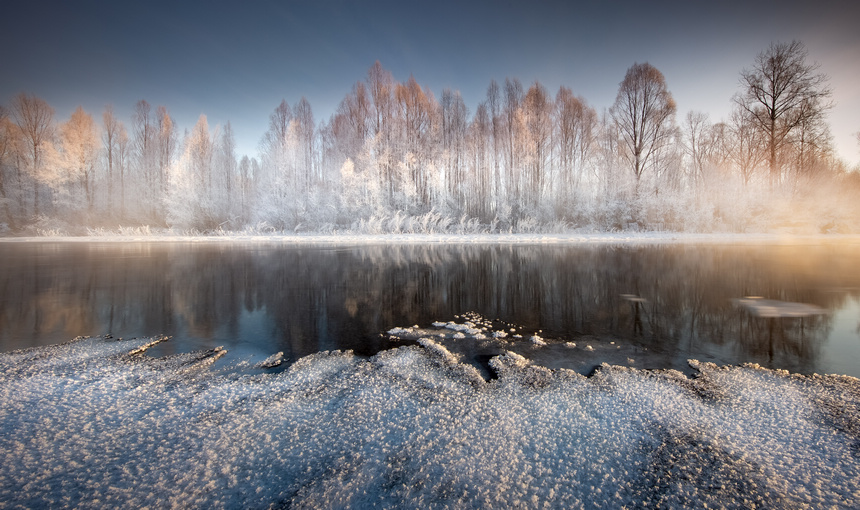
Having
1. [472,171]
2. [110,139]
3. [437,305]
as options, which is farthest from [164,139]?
[437,305]

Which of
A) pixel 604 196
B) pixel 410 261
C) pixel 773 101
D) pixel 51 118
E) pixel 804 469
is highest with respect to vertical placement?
pixel 51 118

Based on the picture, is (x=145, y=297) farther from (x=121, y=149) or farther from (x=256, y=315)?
(x=121, y=149)

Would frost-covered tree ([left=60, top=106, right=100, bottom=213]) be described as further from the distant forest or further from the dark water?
the dark water

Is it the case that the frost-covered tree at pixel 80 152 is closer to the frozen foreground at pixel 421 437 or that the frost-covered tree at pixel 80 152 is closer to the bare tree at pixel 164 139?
the bare tree at pixel 164 139

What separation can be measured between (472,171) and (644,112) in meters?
13.0

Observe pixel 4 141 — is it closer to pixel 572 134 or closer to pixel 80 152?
pixel 80 152

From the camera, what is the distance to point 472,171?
94.8ft

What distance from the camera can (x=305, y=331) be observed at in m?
4.25

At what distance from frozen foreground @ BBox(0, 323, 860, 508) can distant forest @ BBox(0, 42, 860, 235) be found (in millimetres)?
21357

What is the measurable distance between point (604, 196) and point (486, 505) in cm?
2744

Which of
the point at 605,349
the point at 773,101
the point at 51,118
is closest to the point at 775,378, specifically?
the point at 605,349

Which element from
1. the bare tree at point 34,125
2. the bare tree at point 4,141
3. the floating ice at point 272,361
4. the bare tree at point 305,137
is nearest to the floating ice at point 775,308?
the floating ice at point 272,361

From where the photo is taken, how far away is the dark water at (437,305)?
379cm

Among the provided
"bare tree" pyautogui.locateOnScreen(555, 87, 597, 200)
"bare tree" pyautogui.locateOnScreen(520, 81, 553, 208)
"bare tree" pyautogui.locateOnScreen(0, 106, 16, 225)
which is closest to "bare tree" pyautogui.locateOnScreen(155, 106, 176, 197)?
"bare tree" pyautogui.locateOnScreen(0, 106, 16, 225)
